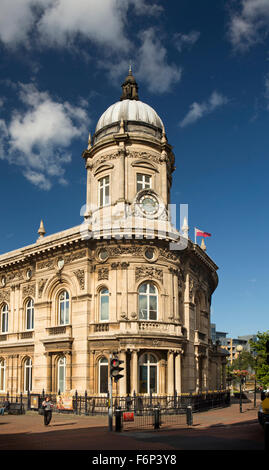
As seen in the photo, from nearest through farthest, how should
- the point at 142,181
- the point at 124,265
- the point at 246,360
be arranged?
1. the point at 124,265
2. the point at 142,181
3. the point at 246,360

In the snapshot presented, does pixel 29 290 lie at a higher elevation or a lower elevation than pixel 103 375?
higher

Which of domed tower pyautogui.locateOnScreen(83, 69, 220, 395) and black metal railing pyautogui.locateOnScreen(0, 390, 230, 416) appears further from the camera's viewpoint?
domed tower pyautogui.locateOnScreen(83, 69, 220, 395)

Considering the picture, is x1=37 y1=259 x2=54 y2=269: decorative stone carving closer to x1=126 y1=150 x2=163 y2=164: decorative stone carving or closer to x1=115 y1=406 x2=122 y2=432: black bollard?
x1=126 y1=150 x2=163 y2=164: decorative stone carving

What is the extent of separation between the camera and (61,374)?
32500 millimetres

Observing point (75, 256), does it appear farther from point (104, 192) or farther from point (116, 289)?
point (104, 192)

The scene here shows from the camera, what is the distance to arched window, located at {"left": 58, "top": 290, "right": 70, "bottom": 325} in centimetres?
3319

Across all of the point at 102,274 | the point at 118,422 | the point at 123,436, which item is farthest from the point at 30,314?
the point at 123,436

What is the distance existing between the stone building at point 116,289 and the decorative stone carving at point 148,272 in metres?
0.07

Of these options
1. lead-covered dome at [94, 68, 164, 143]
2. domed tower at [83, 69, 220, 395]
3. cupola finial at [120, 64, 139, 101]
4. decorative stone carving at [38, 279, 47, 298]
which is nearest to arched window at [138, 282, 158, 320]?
domed tower at [83, 69, 220, 395]

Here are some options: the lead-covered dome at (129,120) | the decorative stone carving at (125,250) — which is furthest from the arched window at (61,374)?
the lead-covered dome at (129,120)

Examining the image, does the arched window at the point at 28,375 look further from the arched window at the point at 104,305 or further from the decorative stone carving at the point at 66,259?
the arched window at the point at 104,305

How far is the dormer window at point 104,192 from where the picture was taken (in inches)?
1438

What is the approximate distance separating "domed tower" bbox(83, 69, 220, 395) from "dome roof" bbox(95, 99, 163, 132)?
4.7 inches

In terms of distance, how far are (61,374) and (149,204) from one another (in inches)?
553
